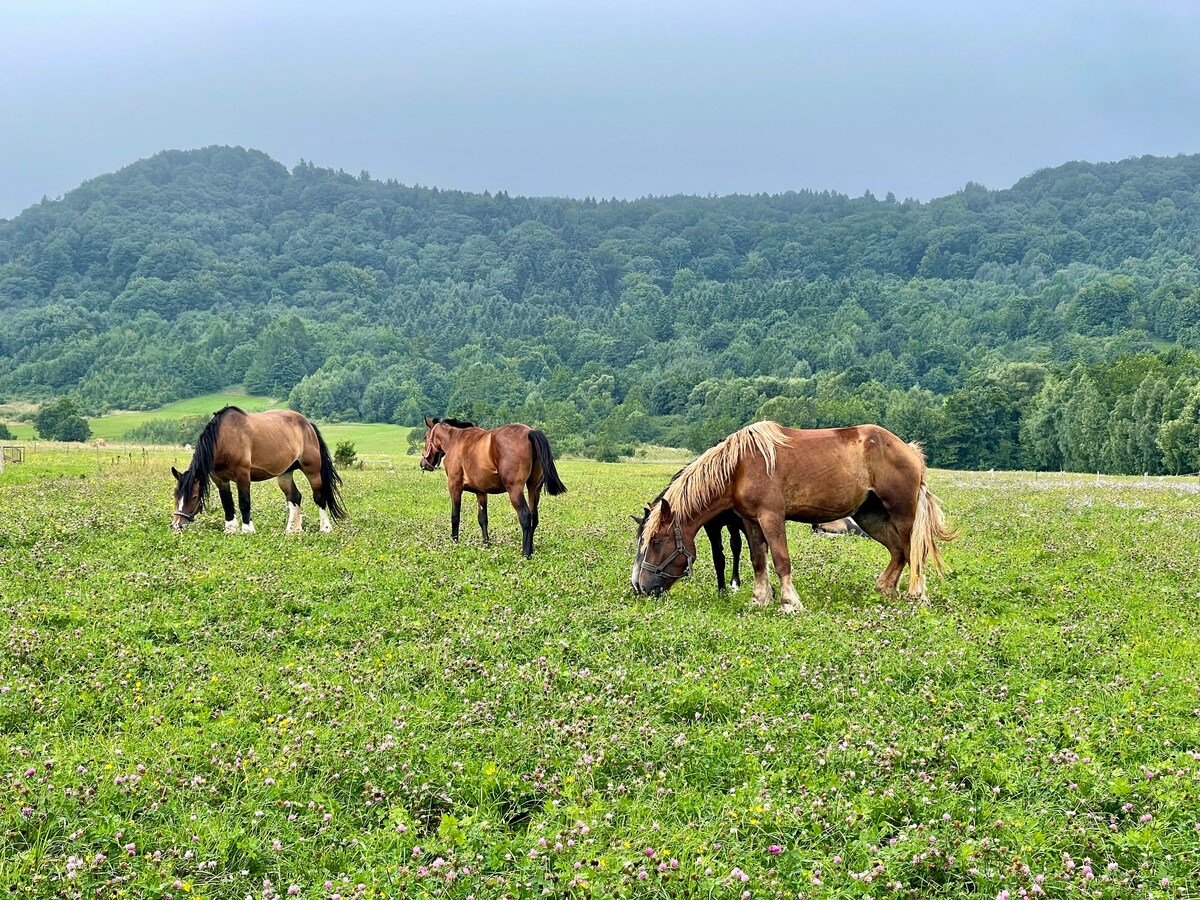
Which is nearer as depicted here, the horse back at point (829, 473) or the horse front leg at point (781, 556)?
the horse front leg at point (781, 556)

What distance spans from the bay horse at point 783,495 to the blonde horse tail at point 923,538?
1cm

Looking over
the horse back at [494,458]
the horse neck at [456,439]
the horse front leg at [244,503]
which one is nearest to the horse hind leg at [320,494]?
the horse front leg at [244,503]

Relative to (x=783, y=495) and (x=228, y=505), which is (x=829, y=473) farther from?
(x=228, y=505)

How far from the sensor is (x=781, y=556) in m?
11.2

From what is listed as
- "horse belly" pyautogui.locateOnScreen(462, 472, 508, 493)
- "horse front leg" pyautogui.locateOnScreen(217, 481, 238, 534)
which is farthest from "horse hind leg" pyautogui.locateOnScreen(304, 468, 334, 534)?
"horse belly" pyautogui.locateOnScreen(462, 472, 508, 493)

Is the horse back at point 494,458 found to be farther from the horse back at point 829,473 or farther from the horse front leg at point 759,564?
the horse front leg at point 759,564

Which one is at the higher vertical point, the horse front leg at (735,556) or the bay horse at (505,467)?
the bay horse at (505,467)

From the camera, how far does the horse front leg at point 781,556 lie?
1111 cm

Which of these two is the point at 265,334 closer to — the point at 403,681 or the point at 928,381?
the point at 928,381

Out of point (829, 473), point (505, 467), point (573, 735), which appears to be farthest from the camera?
point (505, 467)

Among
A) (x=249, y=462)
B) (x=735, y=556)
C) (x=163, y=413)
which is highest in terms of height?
(x=163, y=413)

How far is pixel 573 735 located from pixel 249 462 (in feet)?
39.7

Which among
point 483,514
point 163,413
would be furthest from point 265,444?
point 163,413

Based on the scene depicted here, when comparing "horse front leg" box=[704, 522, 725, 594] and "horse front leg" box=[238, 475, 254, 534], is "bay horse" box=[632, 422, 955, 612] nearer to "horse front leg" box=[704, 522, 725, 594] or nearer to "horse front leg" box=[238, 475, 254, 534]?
"horse front leg" box=[704, 522, 725, 594]
